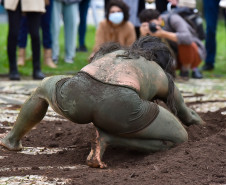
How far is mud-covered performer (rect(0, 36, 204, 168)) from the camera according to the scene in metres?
3.60

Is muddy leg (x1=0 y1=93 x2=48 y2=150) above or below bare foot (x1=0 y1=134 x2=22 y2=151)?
above

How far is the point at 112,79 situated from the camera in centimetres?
367

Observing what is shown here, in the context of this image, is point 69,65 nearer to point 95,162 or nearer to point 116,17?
point 116,17

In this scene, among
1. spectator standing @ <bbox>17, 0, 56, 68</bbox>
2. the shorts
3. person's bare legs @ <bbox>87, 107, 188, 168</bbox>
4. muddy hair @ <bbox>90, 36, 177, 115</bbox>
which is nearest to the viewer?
the shorts

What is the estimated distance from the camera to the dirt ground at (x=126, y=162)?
130 inches

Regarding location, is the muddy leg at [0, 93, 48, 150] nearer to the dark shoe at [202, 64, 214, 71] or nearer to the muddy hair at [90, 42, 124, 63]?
the muddy hair at [90, 42, 124, 63]

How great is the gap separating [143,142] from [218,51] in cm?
1003

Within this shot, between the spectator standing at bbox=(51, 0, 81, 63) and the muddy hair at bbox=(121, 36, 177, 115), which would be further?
the spectator standing at bbox=(51, 0, 81, 63)

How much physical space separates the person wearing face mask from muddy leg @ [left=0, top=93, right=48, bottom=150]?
4.56 metres

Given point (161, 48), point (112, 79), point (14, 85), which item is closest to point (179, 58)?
point (14, 85)

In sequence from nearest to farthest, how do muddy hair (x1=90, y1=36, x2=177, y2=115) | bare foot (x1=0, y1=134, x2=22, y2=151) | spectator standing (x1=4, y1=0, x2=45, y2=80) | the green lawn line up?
1. muddy hair (x1=90, y1=36, x2=177, y2=115)
2. bare foot (x1=0, y1=134, x2=22, y2=151)
3. spectator standing (x1=4, y1=0, x2=45, y2=80)
4. the green lawn

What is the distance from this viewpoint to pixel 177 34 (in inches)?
329

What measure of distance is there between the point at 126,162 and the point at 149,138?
23 cm

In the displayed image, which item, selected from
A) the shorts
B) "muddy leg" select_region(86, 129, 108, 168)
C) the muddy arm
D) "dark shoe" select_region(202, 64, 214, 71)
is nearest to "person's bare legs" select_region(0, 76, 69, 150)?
the shorts
